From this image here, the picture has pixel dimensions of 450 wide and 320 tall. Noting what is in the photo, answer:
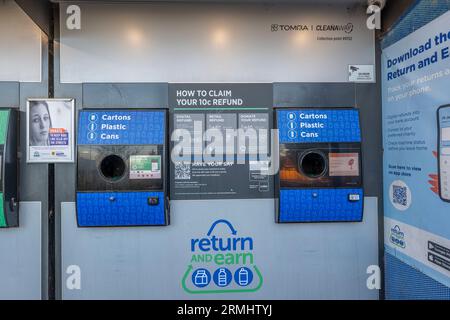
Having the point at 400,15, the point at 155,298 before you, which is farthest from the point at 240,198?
the point at 400,15

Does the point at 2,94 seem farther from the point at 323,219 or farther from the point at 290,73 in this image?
the point at 323,219

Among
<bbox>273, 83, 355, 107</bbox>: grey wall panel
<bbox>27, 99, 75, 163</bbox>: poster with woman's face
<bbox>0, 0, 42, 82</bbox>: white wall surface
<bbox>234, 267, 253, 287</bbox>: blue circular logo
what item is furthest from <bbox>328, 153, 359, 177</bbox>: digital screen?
<bbox>0, 0, 42, 82</bbox>: white wall surface

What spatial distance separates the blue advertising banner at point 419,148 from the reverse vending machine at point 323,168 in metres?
0.26

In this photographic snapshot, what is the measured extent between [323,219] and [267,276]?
0.65 m

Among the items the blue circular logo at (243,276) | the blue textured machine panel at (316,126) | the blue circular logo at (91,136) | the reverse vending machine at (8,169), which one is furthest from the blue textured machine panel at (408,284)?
the reverse vending machine at (8,169)

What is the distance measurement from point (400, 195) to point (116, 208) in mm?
2171

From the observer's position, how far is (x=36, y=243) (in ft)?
7.36

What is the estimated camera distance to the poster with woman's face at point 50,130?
2.22 m

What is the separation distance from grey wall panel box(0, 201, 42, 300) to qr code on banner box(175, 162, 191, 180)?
1.11 meters

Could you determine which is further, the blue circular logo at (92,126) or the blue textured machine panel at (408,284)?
the blue circular logo at (92,126)

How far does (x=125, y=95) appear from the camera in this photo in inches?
88.9

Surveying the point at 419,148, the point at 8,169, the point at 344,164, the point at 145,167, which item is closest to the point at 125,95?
the point at 145,167

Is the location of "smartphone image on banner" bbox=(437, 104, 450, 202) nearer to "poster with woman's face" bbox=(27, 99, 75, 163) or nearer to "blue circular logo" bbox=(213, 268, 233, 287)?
"blue circular logo" bbox=(213, 268, 233, 287)

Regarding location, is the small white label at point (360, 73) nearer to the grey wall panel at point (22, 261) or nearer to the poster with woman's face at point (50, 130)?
the poster with woman's face at point (50, 130)
